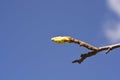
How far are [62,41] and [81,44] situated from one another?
0.31 meters

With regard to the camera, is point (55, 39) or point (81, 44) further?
point (81, 44)

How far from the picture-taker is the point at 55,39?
2.43m

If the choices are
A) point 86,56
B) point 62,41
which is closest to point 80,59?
point 86,56

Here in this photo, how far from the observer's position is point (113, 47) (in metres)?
2.86

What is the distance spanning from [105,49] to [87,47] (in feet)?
0.86

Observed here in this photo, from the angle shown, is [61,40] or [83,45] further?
[83,45]

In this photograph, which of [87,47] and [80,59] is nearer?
[87,47]

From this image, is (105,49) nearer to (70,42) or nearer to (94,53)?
(94,53)

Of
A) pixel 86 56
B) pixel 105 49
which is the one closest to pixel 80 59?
pixel 86 56

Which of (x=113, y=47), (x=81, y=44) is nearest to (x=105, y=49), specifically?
(x=113, y=47)

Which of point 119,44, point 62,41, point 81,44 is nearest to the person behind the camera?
point 62,41

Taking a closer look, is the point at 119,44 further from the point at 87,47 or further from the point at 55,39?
the point at 55,39

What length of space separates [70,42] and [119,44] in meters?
0.66

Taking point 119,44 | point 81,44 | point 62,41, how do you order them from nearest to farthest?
point 62,41
point 81,44
point 119,44
